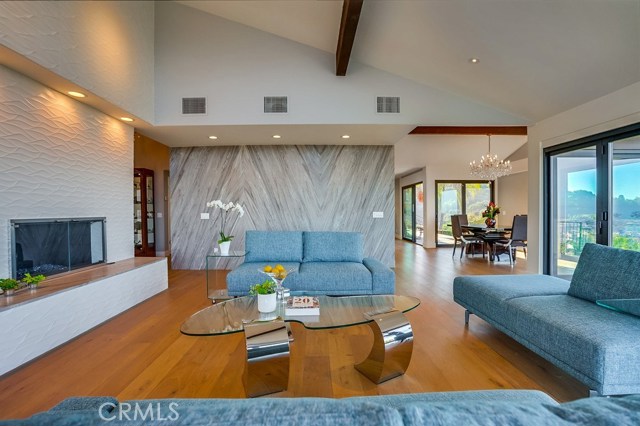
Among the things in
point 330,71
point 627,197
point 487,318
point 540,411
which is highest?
point 330,71

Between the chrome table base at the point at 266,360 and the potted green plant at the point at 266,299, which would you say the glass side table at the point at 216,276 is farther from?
the chrome table base at the point at 266,360

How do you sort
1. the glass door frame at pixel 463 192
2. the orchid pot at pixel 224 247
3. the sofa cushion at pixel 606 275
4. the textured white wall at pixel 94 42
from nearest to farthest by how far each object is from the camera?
the sofa cushion at pixel 606 275, the textured white wall at pixel 94 42, the orchid pot at pixel 224 247, the glass door frame at pixel 463 192

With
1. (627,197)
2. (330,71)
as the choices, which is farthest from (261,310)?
(627,197)

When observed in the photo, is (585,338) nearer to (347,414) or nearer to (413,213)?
(347,414)

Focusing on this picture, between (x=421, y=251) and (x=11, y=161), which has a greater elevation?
(x=11, y=161)

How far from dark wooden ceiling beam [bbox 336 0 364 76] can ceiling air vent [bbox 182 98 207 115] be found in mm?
2002

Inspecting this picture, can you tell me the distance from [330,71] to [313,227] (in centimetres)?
277

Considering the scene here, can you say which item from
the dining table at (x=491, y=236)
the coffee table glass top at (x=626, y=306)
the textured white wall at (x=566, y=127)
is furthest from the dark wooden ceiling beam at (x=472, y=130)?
the coffee table glass top at (x=626, y=306)

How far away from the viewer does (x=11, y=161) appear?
2750 millimetres

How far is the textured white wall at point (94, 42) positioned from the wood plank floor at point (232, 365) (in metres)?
2.57

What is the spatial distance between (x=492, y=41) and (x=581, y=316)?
9.25 feet

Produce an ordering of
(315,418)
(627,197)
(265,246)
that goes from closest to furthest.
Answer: (315,418)
(627,197)
(265,246)

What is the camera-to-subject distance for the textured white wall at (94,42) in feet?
A: 8.36

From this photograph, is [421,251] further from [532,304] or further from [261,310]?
[261,310]
